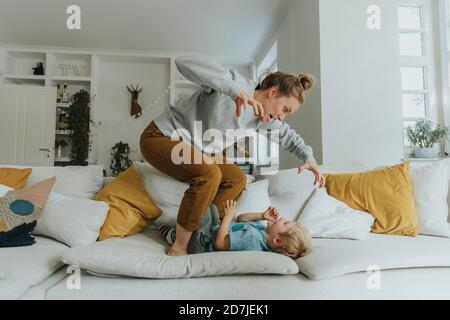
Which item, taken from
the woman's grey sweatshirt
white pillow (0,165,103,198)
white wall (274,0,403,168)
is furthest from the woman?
white wall (274,0,403,168)

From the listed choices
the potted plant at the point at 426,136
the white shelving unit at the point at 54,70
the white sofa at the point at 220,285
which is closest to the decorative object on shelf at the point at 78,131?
the white shelving unit at the point at 54,70

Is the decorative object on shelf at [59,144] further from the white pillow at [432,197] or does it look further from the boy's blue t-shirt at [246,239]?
the white pillow at [432,197]

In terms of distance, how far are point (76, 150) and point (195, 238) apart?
444cm

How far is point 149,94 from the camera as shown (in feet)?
20.3

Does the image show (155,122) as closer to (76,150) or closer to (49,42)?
(76,150)

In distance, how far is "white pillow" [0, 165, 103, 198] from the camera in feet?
7.00

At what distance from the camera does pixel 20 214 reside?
1.62 meters

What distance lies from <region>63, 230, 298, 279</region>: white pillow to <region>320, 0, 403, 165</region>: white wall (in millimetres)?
2062

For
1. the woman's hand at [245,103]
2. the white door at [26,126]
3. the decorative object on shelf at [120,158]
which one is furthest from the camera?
the decorative object on shelf at [120,158]

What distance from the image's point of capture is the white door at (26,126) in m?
5.29

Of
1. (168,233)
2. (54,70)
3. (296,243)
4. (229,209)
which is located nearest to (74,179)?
(168,233)

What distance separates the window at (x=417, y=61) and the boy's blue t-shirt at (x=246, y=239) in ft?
8.38

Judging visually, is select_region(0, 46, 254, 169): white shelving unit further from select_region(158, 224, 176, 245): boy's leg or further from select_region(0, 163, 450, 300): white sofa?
select_region(0, 163, 450, 300): white sofa

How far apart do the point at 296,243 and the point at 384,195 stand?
0.83 meters
